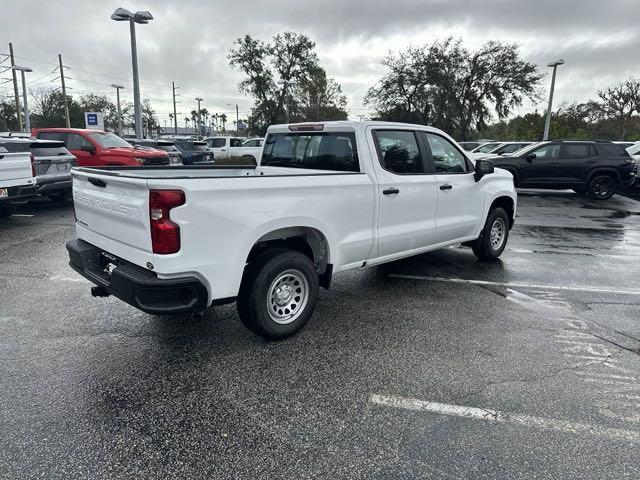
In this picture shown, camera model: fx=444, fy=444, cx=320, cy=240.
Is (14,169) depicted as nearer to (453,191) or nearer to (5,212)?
(5,212)

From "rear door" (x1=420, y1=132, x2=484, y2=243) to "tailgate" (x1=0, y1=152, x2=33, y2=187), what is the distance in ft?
23.4

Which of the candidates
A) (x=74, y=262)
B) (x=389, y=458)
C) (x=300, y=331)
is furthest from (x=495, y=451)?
(x=74, y=262)

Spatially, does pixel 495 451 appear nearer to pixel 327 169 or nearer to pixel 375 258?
pixel 375 258

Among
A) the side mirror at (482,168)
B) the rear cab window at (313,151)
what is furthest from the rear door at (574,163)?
the rear cab window at (313,151)

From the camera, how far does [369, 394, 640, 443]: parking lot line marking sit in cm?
268

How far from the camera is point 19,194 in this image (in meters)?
8.05

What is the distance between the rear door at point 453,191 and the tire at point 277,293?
2.08 m

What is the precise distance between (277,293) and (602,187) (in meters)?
13.9

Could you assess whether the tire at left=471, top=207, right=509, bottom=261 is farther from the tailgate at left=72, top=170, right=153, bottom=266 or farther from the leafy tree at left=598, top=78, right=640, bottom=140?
the leafy tree at left=598, top=78, right=640, bottom=140

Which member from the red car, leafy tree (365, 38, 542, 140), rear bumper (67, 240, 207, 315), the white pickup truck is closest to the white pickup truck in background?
the red car

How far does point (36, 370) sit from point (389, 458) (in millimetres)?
2631

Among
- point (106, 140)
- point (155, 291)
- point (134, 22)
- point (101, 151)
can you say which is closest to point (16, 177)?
point (101, 151)

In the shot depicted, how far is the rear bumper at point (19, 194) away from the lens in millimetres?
7883

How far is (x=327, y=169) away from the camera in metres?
4.67
